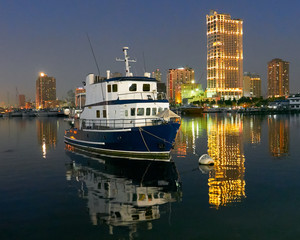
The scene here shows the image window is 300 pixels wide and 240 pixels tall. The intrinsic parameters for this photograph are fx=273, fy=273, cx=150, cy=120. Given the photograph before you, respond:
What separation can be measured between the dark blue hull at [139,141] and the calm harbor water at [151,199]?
4.55ft

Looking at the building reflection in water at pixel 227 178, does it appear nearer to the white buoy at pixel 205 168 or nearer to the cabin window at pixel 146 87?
the white buoy at pixel 205 168

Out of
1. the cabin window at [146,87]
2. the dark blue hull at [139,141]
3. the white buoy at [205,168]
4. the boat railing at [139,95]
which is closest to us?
the white buoy at [205,168]

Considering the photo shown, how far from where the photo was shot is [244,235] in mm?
11000

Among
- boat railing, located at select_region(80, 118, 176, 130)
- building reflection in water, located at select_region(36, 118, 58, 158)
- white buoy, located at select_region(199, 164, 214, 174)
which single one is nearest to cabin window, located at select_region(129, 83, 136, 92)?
boat railing, located at select_region(80, 118, 176, 130)

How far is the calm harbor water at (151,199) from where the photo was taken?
11500mm

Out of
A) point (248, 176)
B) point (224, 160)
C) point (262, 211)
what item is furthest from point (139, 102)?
point (262, 211)

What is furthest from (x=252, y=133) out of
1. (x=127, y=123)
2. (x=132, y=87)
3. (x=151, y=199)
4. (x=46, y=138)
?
(x=151, y=199)

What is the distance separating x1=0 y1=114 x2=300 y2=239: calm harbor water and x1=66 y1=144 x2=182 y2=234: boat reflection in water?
1.8 inches

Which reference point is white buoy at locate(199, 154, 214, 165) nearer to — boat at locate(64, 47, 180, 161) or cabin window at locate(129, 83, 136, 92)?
boat at locate(64, 47, 180, 161)

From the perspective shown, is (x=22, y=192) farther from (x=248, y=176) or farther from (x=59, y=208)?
(x=248, y=176)

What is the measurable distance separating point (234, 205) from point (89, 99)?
23.1m

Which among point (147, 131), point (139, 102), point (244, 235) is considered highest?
point (139, 102)

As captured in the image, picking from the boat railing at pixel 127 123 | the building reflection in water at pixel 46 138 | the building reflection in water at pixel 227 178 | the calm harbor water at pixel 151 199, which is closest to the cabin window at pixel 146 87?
the boat railing at pixel 127 123

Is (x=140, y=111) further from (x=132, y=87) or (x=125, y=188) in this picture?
(x=125, y=188)
